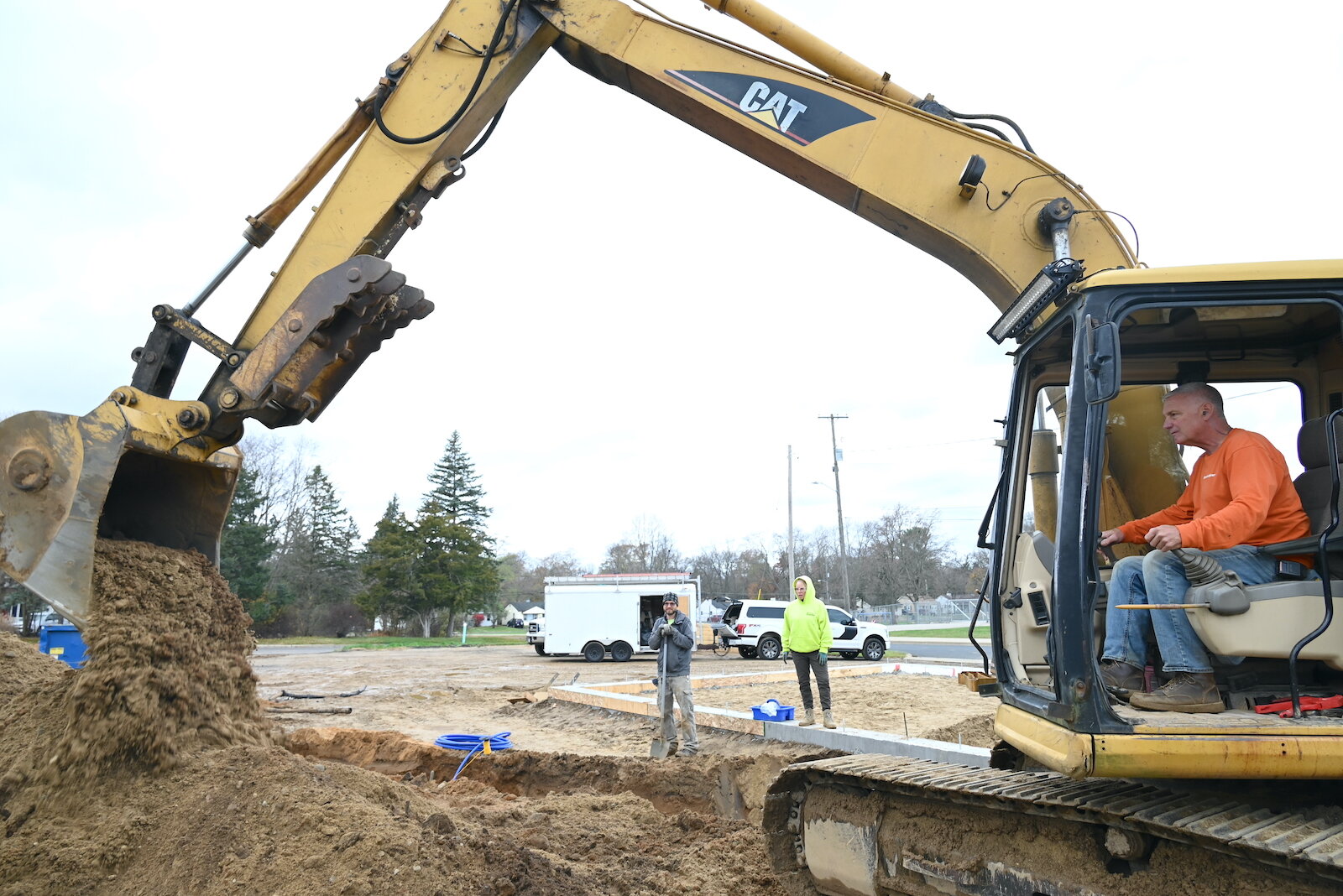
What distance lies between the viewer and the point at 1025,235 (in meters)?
4.59

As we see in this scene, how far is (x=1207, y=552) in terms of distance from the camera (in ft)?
9.97

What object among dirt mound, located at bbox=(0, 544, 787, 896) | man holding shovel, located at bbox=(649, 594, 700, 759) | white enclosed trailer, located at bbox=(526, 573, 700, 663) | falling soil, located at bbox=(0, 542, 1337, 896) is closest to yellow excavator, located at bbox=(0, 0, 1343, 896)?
falling soil, located at bbox=(0, 542, 1337, 896)

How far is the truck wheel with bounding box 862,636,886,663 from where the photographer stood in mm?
24203

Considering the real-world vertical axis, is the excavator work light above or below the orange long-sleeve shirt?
above

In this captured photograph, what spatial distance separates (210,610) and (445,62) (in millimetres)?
3580

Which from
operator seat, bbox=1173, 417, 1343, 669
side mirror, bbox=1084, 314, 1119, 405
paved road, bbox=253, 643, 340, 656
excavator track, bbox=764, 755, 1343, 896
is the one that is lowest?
paved road, bbox=253, 643, 340, 656

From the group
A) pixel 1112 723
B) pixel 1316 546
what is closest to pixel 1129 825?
pixel 1112 723

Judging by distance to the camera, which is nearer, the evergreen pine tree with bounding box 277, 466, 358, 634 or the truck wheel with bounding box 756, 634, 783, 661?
the truck wheel with bounding box 756, 634, 783, 661

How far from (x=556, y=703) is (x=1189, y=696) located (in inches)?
421

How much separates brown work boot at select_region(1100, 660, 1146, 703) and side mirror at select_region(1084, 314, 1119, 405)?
3.26 ft

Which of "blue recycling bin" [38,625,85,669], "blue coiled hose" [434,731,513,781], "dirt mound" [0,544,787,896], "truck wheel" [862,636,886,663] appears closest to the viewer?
"dirt mound" [0,544,787,896]

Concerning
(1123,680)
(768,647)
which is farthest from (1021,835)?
(768,647)

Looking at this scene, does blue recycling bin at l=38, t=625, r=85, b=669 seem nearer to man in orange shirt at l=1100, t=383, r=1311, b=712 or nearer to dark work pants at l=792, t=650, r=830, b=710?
dark work pants at l=792, t=650, r=830, b=710

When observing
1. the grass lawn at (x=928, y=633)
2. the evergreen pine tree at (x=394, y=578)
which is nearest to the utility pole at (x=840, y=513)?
the grass lawn at (x=928, y=633)
